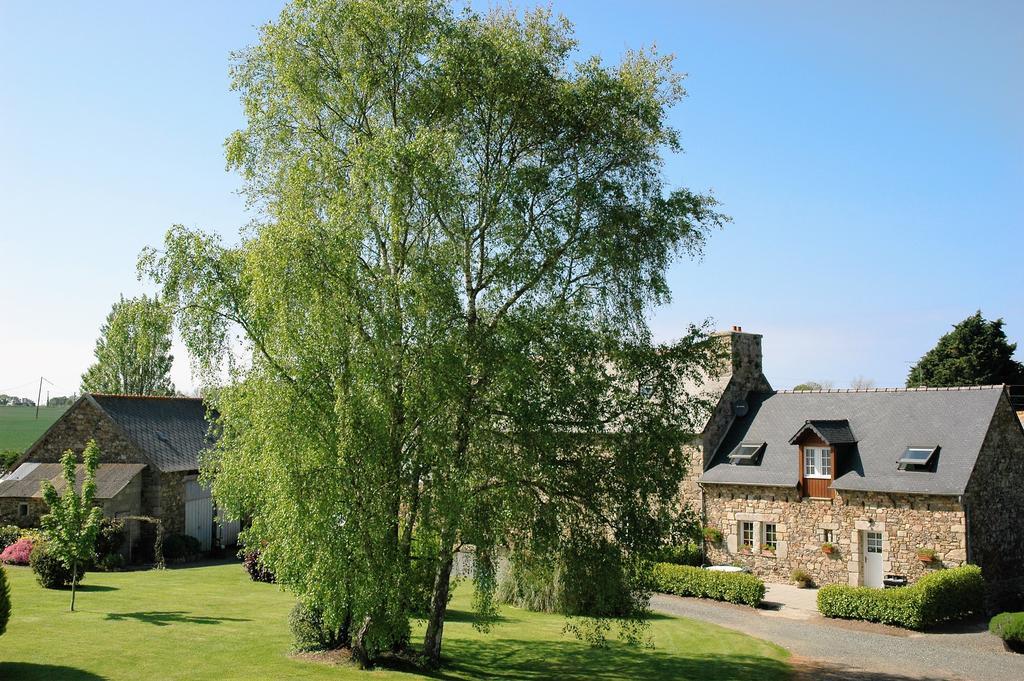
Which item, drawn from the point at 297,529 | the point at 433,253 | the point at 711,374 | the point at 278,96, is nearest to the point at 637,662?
the point at 711,374

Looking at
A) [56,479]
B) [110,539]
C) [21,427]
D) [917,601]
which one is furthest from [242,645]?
[21,427]

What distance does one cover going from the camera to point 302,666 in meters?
16.7

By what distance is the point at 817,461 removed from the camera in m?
28.9

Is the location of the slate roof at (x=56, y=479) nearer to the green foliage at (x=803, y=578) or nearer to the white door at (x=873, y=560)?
the green foliage at (x=803, y=578)

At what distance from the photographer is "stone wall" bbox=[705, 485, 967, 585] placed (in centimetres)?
2555

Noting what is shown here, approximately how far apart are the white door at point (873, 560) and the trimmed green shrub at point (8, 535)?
1219 inches

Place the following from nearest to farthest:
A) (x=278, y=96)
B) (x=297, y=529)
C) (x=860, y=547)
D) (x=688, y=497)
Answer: (x=297, y=529) → (x=278, y=96) → (x=860, y=547) → (x=688, y=497)

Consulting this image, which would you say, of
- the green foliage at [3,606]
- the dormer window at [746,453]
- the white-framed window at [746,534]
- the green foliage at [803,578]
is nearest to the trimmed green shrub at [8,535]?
the green foliage at [3,606]

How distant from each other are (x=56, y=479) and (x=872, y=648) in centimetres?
3032

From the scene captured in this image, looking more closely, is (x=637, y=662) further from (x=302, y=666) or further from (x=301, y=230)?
(x=301, y=230)

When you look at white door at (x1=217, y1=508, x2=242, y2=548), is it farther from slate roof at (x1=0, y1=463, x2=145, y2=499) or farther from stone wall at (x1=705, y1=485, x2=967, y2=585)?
stone wall at (x1=705, y1=485, x2=967, y2=585)

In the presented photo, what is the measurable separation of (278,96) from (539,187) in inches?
235

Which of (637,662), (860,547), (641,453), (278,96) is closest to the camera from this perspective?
(641,453)

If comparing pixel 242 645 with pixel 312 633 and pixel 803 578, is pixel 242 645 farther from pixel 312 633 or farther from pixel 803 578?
pixel 803 578
